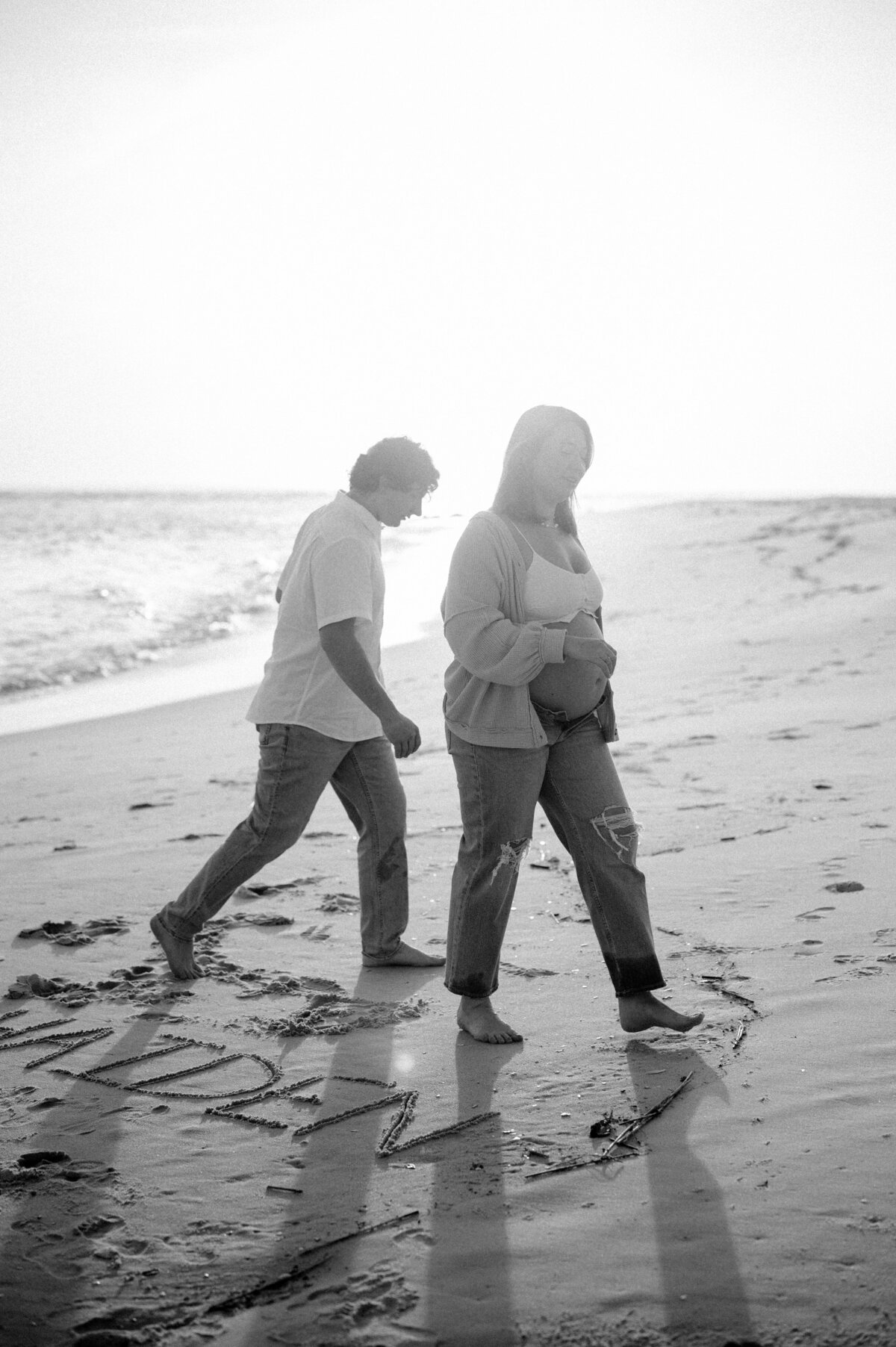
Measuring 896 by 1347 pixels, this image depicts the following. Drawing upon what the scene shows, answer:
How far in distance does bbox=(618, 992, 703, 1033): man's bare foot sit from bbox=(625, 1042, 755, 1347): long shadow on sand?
0.45 ft

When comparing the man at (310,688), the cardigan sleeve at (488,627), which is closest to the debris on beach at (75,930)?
the man at (310,688)

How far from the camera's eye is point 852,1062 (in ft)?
10.2

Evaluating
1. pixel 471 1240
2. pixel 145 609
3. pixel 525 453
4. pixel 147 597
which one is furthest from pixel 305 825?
pixel 147 597

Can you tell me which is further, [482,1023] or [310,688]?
[310,688]

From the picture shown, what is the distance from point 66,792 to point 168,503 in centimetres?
5952

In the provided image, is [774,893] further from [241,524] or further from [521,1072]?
[241,524]

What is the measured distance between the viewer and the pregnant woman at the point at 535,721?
3.24 metres

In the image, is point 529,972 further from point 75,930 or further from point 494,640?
point 75,930

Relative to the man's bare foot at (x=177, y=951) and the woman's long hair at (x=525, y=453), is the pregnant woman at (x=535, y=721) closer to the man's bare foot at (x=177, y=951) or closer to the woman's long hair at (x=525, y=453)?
the woman's long hair at (x=525, y=453)

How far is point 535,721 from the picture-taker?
328 cm

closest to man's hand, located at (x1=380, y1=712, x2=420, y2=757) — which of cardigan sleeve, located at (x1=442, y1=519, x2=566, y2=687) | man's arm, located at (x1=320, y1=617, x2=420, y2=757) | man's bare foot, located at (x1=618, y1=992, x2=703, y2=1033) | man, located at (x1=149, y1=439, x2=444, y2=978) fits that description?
man's arm, located at (x1=320, y1=617, x2=420, y2=757)

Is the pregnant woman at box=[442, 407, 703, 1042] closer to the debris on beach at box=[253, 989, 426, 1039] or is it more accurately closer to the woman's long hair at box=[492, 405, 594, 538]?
the woman's long hair at box=[492, 405, 594, 538]

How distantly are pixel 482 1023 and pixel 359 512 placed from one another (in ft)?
5.57

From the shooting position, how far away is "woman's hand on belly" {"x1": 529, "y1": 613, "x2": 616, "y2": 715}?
128 inches
